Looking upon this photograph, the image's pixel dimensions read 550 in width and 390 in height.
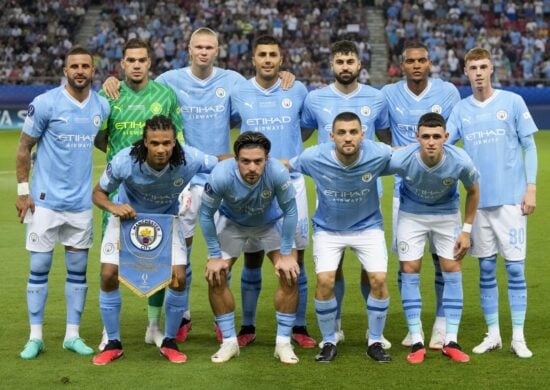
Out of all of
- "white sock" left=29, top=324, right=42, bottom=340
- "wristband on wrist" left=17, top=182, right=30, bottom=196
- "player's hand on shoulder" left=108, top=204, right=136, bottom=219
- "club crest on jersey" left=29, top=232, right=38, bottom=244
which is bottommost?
"white sock" left=29, top=324, right=42, bottom=340

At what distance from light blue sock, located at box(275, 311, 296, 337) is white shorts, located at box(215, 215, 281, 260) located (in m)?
0.53

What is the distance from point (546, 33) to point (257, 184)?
26785 millimetres

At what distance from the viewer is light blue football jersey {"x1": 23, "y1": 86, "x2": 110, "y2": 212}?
793cm

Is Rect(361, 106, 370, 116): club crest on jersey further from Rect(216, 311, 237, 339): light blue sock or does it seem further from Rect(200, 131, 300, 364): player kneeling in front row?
Rect(216, 311, 237, 339): light blue sock

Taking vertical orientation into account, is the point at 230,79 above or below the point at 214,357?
above

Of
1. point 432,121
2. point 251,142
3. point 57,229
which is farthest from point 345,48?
point 57,229

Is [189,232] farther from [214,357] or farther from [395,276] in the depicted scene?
[395,276]

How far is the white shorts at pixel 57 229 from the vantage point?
798 centimetres

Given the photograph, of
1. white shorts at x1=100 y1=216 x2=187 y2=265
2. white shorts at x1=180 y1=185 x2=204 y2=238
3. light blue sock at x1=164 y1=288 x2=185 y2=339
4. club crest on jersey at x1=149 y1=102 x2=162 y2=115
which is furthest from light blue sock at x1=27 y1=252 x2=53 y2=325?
club crest on jersey at x1=149 y1=102 x2=162 y2=115

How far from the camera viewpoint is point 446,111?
8.59 m

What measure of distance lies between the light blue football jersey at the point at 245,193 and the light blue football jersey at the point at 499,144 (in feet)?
4.58

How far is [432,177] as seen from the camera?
7.75 metres

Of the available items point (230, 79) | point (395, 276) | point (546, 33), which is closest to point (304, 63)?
point (546, 33)

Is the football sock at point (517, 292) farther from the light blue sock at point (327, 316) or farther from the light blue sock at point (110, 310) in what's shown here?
the light blue sock at point (110, 310)
